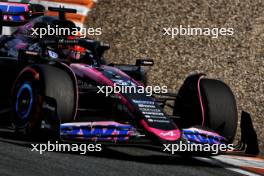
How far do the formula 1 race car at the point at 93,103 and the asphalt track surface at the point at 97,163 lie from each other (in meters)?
0.24

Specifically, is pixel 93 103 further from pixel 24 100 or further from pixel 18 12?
pixel 18 12

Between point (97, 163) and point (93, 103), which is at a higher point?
point (93, 103)

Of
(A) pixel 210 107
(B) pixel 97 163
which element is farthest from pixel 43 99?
(A) pixel 210 107

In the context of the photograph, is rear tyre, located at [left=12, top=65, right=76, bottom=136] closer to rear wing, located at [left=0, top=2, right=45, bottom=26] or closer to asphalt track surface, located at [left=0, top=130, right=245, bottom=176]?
asphalt track surface, located at [left=0, top=130, right=245, bottom=176]

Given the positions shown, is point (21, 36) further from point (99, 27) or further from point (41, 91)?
point (99, 27)

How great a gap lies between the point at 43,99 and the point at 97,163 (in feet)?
4.17

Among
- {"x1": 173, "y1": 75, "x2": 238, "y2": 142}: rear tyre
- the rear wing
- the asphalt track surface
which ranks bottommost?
the asphalt track surface

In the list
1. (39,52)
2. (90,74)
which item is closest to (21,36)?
(39,52)

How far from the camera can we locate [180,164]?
7570 mm

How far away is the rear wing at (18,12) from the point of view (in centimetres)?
1114

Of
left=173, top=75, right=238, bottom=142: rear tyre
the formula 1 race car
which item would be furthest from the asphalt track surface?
left=173, top=75, right=238, bottom=142: rear tyre

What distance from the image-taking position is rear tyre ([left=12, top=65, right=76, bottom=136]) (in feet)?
25.8

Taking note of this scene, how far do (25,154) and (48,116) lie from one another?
2.98 feet

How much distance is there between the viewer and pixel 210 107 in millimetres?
8453
